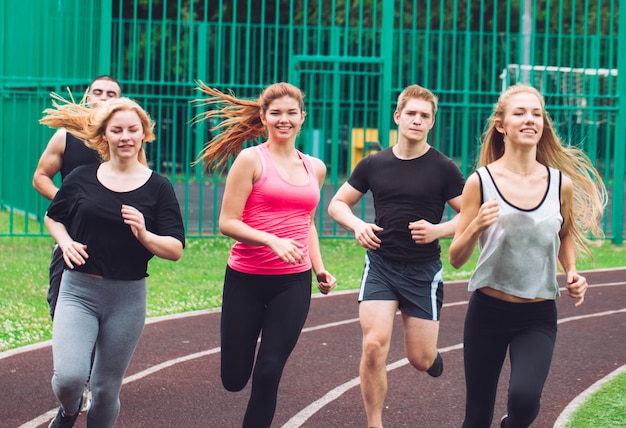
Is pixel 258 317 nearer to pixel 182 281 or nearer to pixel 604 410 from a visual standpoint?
pixel 604 410

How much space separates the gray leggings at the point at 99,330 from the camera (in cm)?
512

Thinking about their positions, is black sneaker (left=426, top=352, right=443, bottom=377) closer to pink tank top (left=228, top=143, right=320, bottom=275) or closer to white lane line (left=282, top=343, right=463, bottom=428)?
white lane line (left=282, top=343, right=463, bottom=428)

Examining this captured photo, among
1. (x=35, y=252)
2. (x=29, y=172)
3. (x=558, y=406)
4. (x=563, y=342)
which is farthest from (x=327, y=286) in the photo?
(x=29, y=172)

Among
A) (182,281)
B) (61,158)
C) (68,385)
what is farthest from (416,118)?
(182,281)

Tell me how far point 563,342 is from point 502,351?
417cm

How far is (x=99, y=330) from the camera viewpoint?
5.29m

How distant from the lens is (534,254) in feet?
16.6

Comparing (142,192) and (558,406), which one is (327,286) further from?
(558,406)

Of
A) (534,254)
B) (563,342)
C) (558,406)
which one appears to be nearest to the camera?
(534,254)

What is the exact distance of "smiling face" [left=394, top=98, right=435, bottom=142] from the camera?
20.4ft

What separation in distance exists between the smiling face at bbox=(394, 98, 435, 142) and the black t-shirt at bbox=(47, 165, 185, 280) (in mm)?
1547

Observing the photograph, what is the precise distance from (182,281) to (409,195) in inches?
243

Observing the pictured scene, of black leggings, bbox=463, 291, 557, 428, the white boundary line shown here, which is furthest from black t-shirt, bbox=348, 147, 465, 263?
the white boundary line

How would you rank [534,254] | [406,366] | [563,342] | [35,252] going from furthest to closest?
[35,252] < [563,342] < [406,366] < [534,254]
